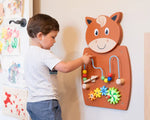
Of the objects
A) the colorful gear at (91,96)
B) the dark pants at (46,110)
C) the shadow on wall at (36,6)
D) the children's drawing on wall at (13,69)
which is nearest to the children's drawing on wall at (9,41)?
the children's drawing on wall at (13,69)

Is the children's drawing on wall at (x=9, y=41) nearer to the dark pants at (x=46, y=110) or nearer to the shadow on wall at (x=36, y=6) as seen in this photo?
the shadow on wall at (x=36, y=6)

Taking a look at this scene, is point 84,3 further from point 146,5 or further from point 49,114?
point 49,114

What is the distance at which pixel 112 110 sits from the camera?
97 centimetres

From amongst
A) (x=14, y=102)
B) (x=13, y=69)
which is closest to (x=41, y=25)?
(x=13, y=69)

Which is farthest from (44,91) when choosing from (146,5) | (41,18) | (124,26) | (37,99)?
(146,5)

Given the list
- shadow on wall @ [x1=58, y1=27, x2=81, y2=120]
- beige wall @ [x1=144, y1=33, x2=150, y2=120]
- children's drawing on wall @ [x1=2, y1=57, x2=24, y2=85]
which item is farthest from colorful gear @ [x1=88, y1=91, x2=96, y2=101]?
children's drawing on wall @ [x1=2, y1=57, x2=24, y2=85]

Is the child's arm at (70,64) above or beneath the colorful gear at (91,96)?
above

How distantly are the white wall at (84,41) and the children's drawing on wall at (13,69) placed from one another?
0.26 m

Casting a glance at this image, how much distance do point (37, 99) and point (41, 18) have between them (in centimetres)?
39

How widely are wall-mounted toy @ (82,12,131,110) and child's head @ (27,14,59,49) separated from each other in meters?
0.18

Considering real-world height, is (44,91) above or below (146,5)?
below

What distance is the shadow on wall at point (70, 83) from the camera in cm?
112

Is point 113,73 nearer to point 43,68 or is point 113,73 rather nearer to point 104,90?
point 104,90

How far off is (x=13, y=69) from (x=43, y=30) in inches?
17.9
